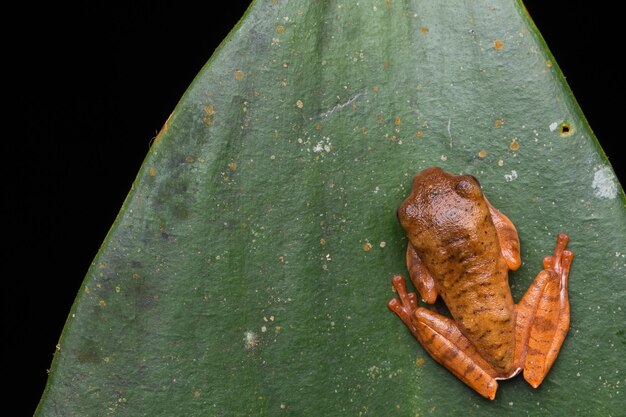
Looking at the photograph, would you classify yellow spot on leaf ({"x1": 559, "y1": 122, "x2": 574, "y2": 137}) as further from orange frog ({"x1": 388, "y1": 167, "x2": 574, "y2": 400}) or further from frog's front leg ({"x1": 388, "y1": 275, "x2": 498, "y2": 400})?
frog's front leg ({"x1": 388, "y1": 275, "x2": 498, "y2": 400})

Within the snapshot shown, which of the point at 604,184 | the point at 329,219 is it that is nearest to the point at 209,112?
the point at 329,219

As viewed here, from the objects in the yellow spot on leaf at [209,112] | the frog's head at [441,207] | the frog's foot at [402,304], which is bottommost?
Answer: the frog's foot at [402,304]

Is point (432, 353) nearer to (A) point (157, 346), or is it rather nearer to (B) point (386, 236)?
(B) point (386, 236)

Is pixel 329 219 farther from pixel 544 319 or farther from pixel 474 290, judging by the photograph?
pixel 544 319

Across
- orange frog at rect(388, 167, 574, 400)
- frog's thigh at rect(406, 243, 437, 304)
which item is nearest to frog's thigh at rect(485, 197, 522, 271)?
orange frog at rect(388, 167, 574, 400)

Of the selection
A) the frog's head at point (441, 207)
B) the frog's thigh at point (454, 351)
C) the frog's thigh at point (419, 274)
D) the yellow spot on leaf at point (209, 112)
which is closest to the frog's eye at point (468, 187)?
the frog's head at point (441, 207)

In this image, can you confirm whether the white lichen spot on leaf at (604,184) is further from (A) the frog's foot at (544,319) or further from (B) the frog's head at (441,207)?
(B) the frog's head at (441,207)

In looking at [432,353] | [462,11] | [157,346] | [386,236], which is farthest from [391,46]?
[157,346]
